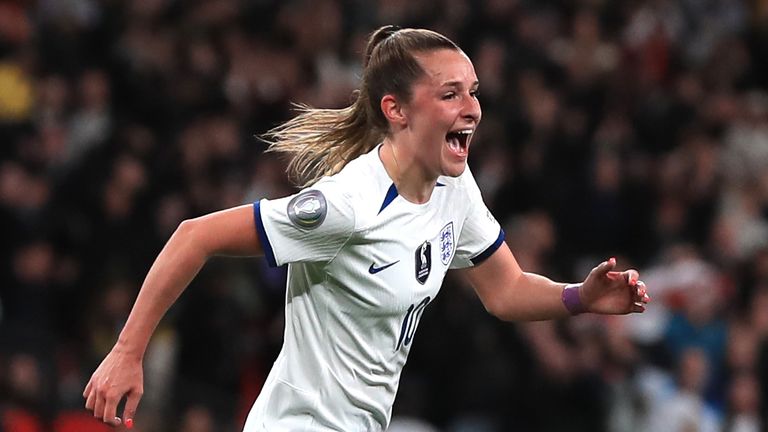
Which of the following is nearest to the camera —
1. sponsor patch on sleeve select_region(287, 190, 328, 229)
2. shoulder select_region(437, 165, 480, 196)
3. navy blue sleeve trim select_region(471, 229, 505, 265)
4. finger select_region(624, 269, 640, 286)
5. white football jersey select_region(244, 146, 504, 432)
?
sponsor patch on sleeve select_region(287, 190, 328, 229)

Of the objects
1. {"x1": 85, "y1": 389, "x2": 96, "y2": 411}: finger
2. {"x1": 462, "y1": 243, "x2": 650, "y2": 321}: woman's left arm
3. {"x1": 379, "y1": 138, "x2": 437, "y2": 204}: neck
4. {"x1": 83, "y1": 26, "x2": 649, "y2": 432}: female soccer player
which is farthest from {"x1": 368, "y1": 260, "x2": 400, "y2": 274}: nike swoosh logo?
{"x1": 85, "y1": 389, "x2": 96, "y2": 411}: finger

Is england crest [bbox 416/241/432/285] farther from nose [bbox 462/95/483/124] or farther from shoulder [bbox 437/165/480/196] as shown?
nose [bbox 462/95/483/124]

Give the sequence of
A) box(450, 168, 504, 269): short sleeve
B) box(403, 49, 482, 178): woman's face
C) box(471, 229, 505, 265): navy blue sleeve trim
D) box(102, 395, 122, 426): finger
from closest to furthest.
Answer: box(102, 395, 122, 426): finger
box(403, 49, 482, 178): woman's face
box(450, 168, 504, 269): short sleeve
box(471, 229, 505, 265): navy blue sleeve trim

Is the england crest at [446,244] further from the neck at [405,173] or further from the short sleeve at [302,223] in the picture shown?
the short sleeve at [302,223]

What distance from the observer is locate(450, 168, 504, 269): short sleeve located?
4.34m

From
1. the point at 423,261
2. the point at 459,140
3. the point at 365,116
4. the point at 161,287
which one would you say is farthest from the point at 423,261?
the point at 161,287

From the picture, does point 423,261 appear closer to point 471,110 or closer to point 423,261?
point 423,261

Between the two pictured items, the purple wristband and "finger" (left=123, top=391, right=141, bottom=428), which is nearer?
"finger" (left=123, top=391, right=141, bottom=428)

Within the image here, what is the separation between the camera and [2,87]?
9641 millimetres

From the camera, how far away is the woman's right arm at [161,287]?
367 centimetres

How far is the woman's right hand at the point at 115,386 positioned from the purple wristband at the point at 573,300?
4.60 ft

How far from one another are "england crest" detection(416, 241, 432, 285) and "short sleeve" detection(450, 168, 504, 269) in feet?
1.04

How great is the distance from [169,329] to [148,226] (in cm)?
68

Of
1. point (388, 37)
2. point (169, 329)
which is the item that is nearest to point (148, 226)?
point (169, 329)
